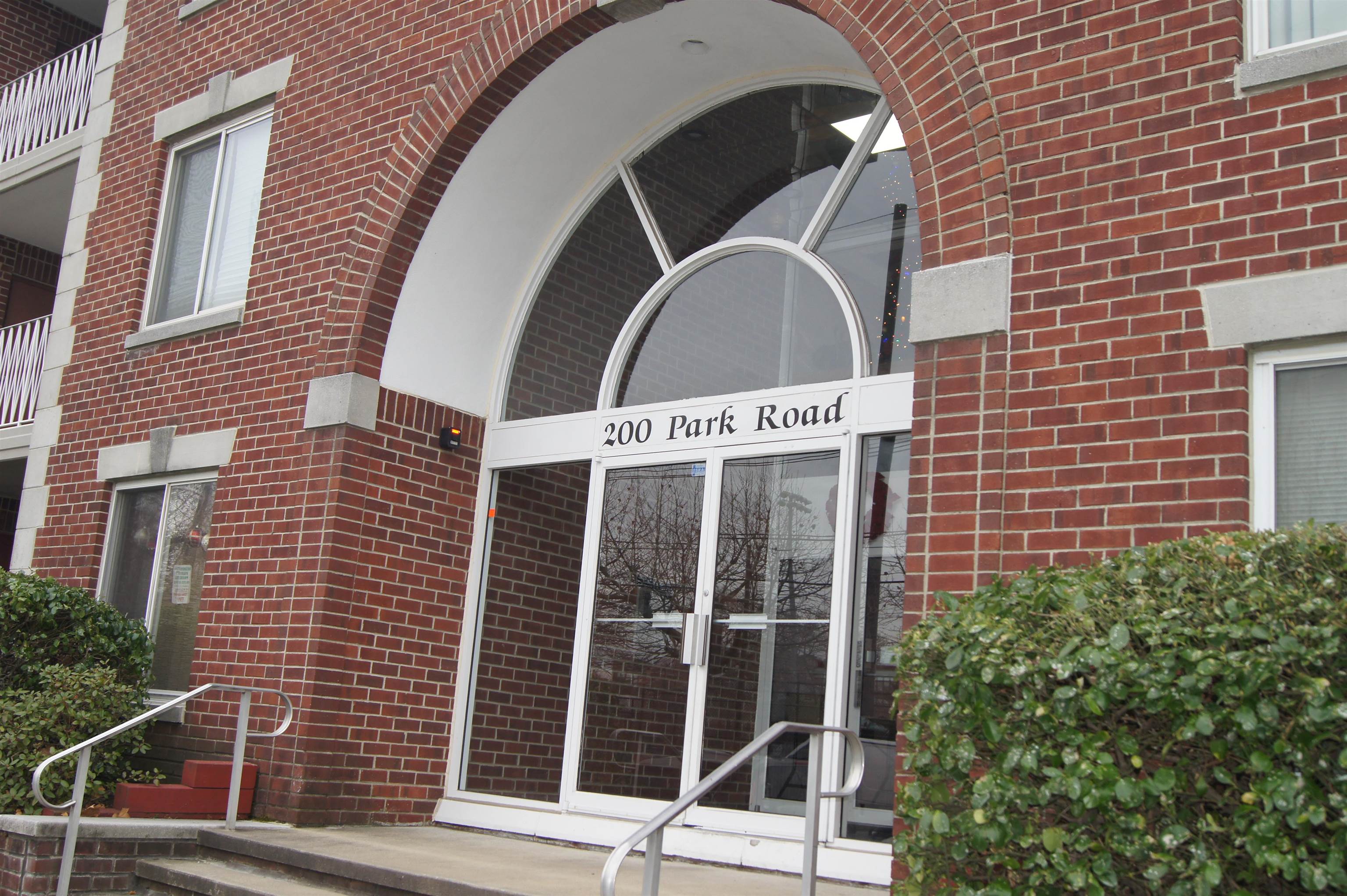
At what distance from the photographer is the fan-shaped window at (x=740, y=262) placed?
292 inches

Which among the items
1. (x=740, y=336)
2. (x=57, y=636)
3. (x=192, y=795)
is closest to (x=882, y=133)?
(x=740, y=336)

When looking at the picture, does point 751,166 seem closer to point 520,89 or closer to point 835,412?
point 520,89

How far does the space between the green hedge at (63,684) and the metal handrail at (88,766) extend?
0.12m

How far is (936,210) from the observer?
5.96m

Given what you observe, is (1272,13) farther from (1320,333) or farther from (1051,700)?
(1051,700)

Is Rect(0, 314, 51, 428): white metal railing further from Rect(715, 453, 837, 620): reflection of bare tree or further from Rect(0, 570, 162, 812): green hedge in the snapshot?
Rect(715, 453, 837, 620): reflection of bare tree

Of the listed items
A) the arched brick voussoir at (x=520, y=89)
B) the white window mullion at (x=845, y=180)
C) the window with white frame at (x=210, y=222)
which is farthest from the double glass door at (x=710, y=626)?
the window with white frame at (x=210, y=222)

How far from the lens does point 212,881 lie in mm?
6551

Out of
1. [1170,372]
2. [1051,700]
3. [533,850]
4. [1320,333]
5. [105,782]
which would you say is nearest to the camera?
[1051,700]

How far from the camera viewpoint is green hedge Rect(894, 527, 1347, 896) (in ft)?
11.8

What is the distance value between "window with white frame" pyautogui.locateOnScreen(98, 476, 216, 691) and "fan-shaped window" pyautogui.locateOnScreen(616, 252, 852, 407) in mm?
3233

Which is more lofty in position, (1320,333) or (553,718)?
(1320,333)

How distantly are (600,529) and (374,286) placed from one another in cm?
214

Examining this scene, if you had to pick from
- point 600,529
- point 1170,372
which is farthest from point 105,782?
point 1170,372
